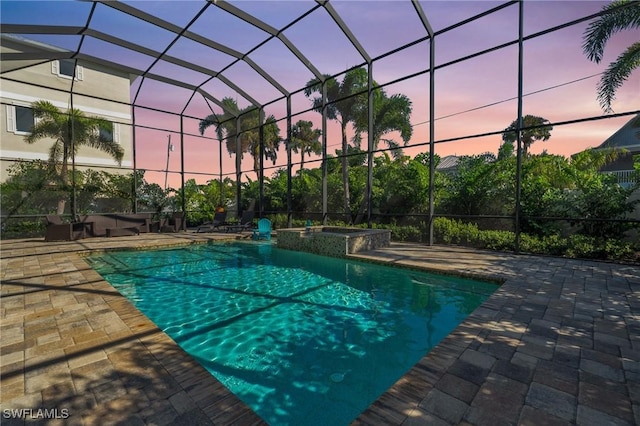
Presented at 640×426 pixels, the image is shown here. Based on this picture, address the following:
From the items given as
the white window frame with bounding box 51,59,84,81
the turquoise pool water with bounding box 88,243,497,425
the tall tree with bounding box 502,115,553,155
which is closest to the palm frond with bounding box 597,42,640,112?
the turquoise pool water with bounding box 88,243,497,425

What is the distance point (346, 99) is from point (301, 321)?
12723mm

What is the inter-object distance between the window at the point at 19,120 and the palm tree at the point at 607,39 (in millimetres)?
21598

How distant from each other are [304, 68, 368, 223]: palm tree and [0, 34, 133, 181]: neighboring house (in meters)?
9.34

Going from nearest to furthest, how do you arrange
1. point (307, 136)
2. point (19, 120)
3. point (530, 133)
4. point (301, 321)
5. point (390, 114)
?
point (301, 321)
point (19, 120)
point (390, 114)
point (307, 136)
point (530, 133)

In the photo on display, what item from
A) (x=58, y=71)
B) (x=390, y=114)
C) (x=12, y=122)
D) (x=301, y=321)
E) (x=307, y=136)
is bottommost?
(x=301, y=321)

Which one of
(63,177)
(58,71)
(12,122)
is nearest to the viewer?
(63,177)

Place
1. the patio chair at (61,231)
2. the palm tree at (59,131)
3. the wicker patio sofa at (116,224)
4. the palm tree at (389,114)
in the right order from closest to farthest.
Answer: the patio chair at (61,231) → the wicker patio sofa at (116,224) → the palm tree at (59,131) → the palm tree at (389,114)

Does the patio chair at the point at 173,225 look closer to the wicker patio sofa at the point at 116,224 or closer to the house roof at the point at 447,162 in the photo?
the wicker patio sofa at the point at 116,224

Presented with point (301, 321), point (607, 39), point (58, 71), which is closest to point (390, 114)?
point (607, 39)

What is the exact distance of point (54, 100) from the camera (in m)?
16.1

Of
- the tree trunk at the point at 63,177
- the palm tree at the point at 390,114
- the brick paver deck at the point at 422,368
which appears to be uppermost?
the palm tree at the point at 390,114

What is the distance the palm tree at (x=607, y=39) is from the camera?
7.16 meters

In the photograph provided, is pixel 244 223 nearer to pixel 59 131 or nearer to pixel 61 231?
pixel 61 231

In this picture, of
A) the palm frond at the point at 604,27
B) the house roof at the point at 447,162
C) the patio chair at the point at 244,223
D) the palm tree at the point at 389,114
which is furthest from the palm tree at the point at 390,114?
the house roof at the point at 447,162
